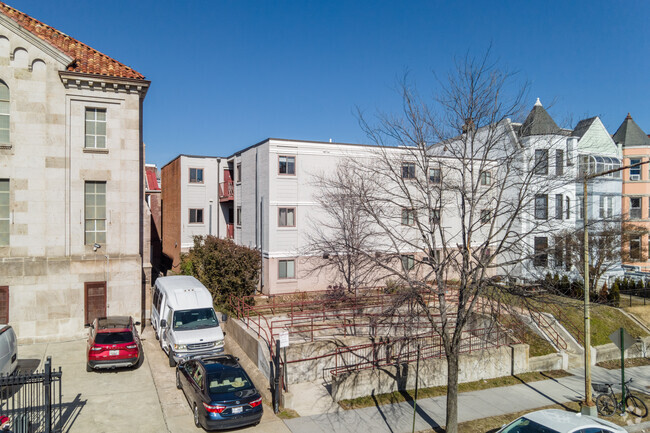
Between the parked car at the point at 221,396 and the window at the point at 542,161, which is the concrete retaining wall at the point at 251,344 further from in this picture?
the window at the point at 542,161

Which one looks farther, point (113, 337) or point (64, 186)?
point (64, 186)

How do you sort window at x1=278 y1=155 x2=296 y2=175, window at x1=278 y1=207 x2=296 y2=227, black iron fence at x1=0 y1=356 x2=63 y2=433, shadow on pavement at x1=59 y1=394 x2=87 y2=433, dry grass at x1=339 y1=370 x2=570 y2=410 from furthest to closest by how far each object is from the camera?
window at x1=278 y1=207 x2=296 y2=227 → window at x1=278 y1=155 x2=296 y2=175 → dry grass at x1=339 y1=370 x2=570 y2=410 → shadow on pavement at x1=59 y1=394 x2=87 y2=433 → black iron fence at x1=0 y1=356 x2=63 y2=433

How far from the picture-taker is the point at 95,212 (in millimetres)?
20188

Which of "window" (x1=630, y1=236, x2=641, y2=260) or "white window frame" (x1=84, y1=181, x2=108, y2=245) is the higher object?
"white window frame" (x1=84, y1=181, x2=108, y2=245)

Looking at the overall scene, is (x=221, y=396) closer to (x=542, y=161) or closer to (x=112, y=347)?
(x=112, y=347)

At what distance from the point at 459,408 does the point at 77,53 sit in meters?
21.2

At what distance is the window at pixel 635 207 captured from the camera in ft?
124

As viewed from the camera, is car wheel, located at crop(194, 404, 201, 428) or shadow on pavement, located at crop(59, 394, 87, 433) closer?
shadow on pavement, located at crop(59, 394, 87, 433)

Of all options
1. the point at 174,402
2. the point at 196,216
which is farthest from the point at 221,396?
the point at 196,216

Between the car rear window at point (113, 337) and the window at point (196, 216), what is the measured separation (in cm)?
2153

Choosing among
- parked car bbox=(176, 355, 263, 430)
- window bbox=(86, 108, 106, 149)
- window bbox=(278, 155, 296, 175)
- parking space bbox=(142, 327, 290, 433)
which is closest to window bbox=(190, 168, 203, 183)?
window bbox=(278, 155, 296, 175)

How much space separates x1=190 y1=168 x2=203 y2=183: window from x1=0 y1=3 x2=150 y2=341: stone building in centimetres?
1577

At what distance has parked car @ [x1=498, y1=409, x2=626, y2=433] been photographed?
9.48m

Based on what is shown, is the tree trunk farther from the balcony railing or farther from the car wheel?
the balcony railing
